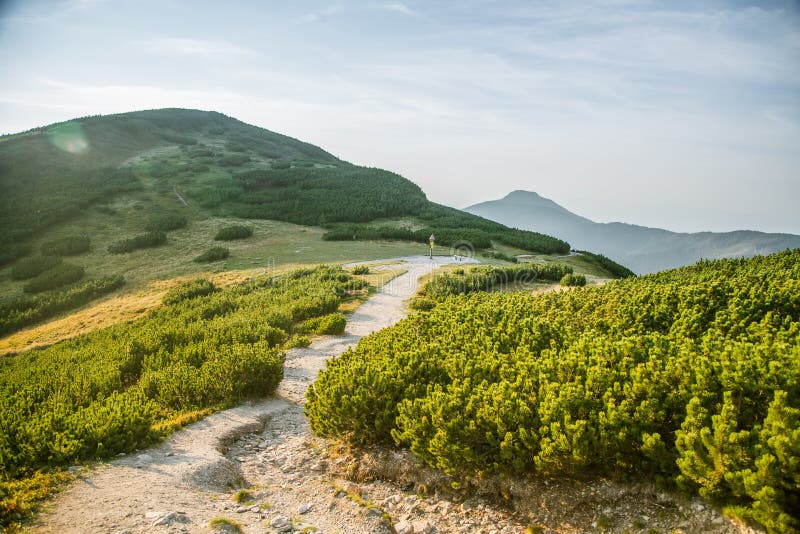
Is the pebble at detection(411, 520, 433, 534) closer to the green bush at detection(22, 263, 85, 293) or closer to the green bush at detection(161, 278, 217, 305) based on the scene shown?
the green bush at detection(161, 278, 217, 305)

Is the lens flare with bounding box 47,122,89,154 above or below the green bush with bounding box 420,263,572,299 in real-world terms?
above

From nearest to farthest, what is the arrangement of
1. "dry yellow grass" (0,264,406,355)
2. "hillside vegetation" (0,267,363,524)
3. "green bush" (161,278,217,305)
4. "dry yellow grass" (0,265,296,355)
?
"hillside vegetation" (0,267,363,524), "dry yellow grass" (0,264,406,355), "dry yellow grass" (0,265,296,355), "green bush" (161,278,217,305)

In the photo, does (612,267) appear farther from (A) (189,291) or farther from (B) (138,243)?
(B) (138,243)

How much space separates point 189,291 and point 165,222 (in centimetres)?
2056

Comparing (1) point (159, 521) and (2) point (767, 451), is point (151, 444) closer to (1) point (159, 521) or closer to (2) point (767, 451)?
(1) point (159, 521)

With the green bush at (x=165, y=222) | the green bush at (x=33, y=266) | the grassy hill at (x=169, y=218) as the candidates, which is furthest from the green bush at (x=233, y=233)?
the green bush at (x=33, y=266)

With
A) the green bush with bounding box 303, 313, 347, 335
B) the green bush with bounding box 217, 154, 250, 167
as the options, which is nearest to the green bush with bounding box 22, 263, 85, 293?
the green bush with bounding box 303, 313, 347, 335

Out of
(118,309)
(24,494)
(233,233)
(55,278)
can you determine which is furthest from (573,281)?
(55,278)

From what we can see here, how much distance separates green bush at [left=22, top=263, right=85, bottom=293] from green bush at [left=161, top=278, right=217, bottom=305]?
32.5ft

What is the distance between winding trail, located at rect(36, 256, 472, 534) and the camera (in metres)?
5.15

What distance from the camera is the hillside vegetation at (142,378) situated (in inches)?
249

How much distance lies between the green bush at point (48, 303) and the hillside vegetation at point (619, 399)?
22.9 metres

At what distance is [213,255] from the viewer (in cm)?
3170

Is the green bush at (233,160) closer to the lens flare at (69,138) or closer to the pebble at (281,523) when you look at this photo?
the lens flare at (69,138)
